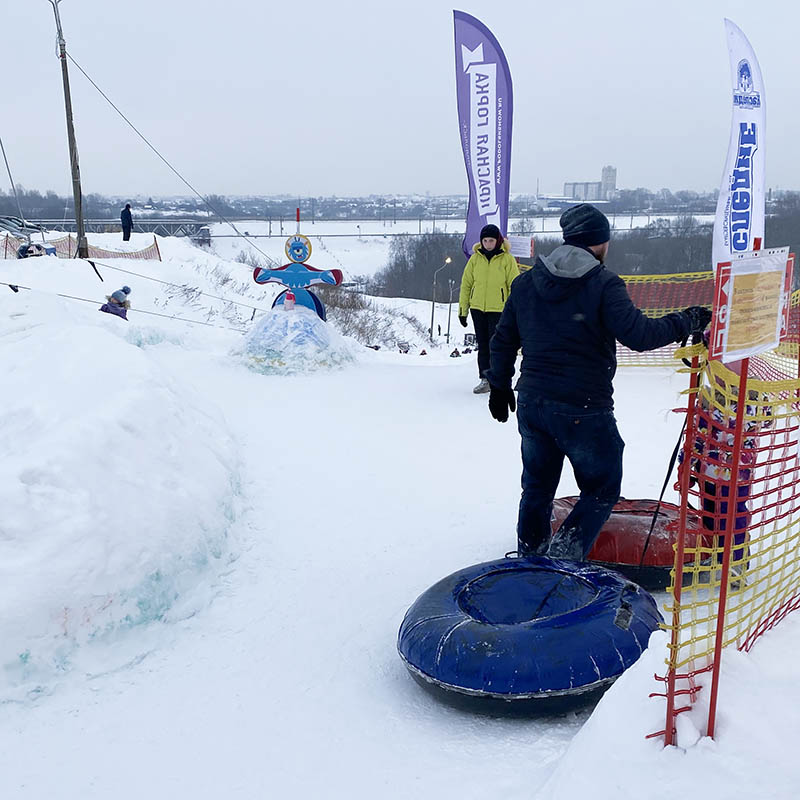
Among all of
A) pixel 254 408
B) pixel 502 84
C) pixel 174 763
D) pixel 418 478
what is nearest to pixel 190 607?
pixel 174 763

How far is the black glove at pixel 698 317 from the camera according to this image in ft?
8.77

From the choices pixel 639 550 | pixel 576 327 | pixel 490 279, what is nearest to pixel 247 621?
pixel 639 550

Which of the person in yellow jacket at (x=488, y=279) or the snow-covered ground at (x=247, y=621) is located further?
the person in yellow jacket at (x=488, y=279)

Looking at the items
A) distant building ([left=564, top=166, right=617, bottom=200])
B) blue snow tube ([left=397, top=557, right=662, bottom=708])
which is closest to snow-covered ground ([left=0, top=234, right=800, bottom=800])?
blue snow tube ([left=397, top=557, right=662, bottom=708])

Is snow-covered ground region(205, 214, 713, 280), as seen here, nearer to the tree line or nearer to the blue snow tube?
the tree line

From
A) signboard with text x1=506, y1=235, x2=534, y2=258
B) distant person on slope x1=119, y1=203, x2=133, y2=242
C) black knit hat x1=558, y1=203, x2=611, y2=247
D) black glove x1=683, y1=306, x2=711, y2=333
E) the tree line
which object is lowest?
the tree line

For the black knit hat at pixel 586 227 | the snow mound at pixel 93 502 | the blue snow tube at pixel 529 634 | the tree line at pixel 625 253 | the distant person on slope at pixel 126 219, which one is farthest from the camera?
the tree line at pixel 625 253

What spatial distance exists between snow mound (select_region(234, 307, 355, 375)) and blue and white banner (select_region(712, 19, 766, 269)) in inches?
186

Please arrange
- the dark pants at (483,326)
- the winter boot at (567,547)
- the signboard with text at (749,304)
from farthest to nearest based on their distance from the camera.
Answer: the dark pants at (483,326) < the winter boot at (567,547) < the signboard with text at (749,304)

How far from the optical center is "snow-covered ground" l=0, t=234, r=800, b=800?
1.93 meters

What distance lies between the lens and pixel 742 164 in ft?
20.1

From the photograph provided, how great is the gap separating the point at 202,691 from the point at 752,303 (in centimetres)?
235

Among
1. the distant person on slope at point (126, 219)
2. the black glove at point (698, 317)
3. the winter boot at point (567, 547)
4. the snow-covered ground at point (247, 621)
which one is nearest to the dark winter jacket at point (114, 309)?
the snow-covered ground at point (247, 621)

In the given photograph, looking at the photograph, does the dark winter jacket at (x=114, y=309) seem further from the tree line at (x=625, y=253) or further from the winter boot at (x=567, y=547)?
the tree line at (x=625, y=253)
